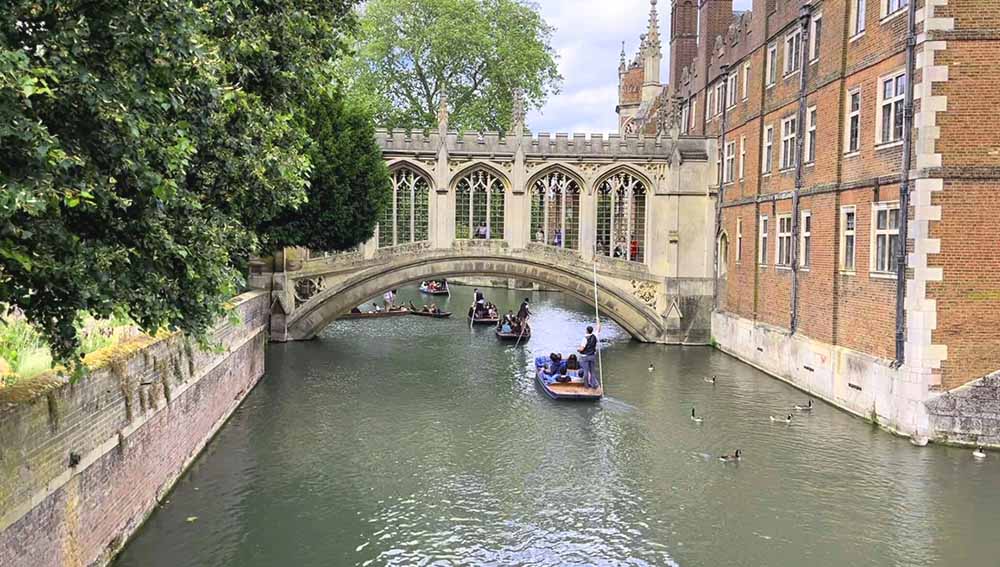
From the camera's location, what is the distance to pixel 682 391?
19.4 m

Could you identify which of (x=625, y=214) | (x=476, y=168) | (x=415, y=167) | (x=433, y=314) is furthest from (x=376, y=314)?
(x=625, y=214)

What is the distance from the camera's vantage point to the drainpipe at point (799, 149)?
19516 millimetres

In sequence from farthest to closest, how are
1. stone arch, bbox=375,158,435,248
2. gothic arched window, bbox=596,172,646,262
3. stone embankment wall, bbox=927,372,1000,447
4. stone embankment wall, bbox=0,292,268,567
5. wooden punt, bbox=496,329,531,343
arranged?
wooden punt, bbox=496,329,531,343 → gothic arched window, bbox=596,172,646,262 → stone arch, bbox=375,158,435,248 → stone embankment wall, bbox=927,372,1000,447 → stone embankment wall, bbox=0,292,268,567

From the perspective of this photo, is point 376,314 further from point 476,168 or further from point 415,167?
point 476,168

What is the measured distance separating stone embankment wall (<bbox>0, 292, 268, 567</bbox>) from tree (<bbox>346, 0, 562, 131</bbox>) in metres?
23.9

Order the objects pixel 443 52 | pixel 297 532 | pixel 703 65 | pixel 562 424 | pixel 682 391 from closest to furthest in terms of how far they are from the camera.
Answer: pixel 297 532, pixel 562 424, pixel 682 391, pixel 703 65, pixel 443 52

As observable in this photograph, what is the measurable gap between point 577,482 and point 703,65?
1984cm

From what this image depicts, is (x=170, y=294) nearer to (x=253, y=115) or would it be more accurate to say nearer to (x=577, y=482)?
(x=253, y=115)

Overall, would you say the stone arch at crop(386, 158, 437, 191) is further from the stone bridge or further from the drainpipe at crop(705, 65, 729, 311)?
the drainpipe at crop(705, 65, 729, 311)

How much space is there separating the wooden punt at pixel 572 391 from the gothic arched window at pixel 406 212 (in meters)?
9.83

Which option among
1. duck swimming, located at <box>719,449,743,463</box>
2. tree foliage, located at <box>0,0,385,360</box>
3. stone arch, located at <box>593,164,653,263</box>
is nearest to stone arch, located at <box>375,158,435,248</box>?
stone arch, located at <box>593,164,653,263</box>

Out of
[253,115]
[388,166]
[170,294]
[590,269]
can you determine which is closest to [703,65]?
[590,269]

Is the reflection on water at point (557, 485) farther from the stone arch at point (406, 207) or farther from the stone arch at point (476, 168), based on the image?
the stone arch at point (476, 168)

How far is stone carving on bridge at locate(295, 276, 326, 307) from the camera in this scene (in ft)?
83.8
